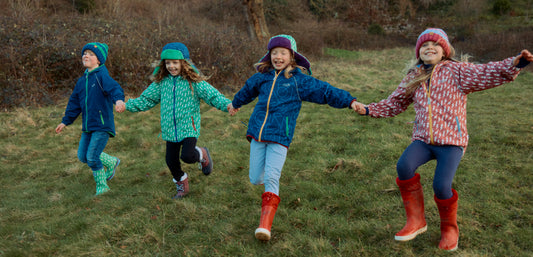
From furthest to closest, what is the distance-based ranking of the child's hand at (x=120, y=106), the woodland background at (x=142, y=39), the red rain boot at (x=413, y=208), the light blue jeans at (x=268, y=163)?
1. the woodland background at (x=142, y=39)
2. the child's hand at (x=120, y=106)
3. the light blue jeans at (x=268, y=163)
4. the red rain boot at (x=413, y=208)

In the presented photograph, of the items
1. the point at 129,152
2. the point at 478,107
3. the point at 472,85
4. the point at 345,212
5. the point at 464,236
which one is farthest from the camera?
the point at 478,107

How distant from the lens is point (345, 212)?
3.79m

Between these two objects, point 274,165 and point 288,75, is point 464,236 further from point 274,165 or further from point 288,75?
point 288,75

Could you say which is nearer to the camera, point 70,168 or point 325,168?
point 325,168

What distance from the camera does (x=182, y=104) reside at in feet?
14.0

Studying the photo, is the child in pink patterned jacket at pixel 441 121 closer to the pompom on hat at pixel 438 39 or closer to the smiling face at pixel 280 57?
the pompom on hat at pixel 438 39

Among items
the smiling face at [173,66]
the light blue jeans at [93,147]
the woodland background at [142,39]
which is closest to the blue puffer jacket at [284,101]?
the smiling face at [173,66]

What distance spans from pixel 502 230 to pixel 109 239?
11.5 feet

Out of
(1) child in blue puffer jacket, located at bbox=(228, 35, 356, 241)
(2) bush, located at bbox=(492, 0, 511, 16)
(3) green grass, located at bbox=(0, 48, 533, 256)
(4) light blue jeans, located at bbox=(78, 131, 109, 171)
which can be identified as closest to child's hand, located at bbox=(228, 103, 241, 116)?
(1) child in blue puffer jacket, located at bbox=(228, 35, 356, 241)

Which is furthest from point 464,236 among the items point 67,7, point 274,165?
point 67,7

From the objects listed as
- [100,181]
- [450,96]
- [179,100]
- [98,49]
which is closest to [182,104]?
[179,100]

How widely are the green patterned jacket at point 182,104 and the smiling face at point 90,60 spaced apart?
0.87 metres

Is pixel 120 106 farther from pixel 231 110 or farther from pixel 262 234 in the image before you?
pixel 262 234

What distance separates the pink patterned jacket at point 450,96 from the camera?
2824 mm
